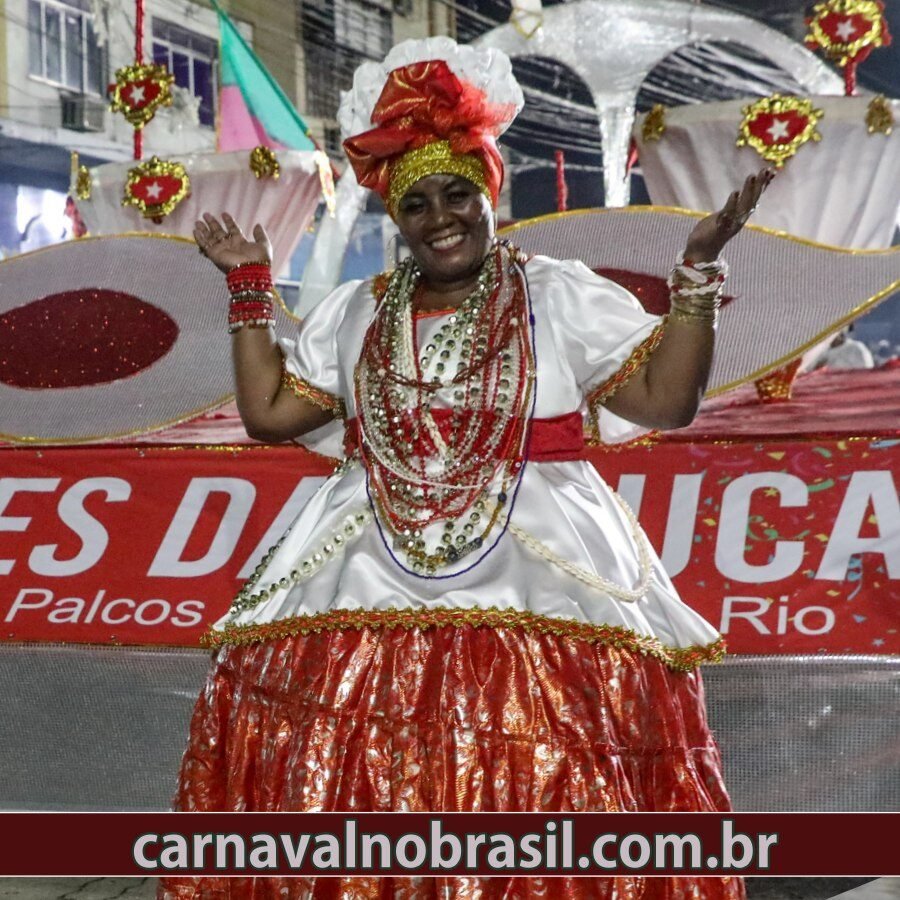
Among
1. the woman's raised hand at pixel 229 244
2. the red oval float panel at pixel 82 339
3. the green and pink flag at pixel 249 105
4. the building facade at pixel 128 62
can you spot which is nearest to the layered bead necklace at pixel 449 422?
the woman's raised hand at pixel 229 244

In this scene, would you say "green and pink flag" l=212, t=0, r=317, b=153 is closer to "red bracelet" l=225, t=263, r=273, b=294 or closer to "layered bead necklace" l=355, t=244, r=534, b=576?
"red bracelet" l=225, t=263, r=273, b=294

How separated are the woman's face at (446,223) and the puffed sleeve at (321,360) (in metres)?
0.19

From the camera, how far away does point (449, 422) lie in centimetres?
200

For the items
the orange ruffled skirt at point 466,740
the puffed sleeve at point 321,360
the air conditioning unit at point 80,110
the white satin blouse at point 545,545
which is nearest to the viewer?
the orange ruffled skirt at point 466,740

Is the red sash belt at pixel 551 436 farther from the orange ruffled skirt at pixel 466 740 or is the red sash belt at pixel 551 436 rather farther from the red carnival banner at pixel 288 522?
the red carnival banner at pixel 288 522

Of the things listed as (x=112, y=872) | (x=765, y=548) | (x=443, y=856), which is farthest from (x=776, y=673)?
(x=112, y=872)

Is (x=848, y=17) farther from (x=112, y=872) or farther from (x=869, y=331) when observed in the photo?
(x=869, y=331)

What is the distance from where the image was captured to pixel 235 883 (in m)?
1.93

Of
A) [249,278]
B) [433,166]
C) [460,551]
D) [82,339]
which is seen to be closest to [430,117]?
[433,166]

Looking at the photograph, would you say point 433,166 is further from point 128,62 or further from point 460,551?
point 128,62

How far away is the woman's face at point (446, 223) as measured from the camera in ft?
6.70

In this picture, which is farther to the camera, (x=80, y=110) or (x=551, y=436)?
(x=80, y=110)

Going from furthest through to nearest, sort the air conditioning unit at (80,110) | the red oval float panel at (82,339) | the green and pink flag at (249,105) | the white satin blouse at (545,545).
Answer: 1. the air conditioning unit at (80,110)
2. the green and pink flag at (249,105)
3. the red oval float panel at (82,339)
4. the white satin blouse at (545,545)

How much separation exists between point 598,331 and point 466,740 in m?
0.63
